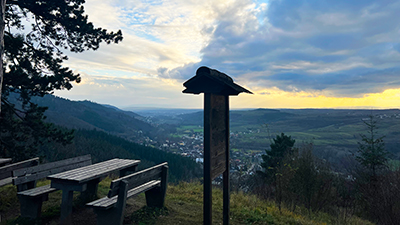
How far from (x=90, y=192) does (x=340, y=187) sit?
13.9 metres

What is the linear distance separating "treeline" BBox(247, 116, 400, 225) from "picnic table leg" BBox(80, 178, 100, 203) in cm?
421

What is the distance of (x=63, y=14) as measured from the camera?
7723mm

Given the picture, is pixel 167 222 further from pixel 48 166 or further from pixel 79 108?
pixel 79 108

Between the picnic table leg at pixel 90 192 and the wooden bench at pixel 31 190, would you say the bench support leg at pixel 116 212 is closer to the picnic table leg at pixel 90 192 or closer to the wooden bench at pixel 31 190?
the wooden bench at pixel 31 190

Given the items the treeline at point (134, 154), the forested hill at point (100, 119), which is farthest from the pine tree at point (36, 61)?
the forested hill at point (100, 119)

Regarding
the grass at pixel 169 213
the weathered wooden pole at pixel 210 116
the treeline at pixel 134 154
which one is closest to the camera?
the weathered wooden pole at pixel 210 116

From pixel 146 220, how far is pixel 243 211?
2270 mm

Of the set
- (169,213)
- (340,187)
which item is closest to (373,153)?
(340,187)

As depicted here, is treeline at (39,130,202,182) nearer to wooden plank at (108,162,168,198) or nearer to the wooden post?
wooden plank at (108,162,168,198)

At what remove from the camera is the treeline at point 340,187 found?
251 inches

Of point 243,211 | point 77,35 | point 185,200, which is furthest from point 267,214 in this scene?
point 77,35

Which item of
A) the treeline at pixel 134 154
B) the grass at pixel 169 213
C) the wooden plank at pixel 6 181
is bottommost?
the treeline at pixel 134 154

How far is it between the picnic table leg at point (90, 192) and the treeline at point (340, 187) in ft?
13.8

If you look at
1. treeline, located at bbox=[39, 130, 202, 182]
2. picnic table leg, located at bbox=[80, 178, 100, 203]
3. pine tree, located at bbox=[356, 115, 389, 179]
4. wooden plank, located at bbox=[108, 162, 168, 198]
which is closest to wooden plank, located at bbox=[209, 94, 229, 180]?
wooden plank, located at bbox=[108, 162, 168, 198]
